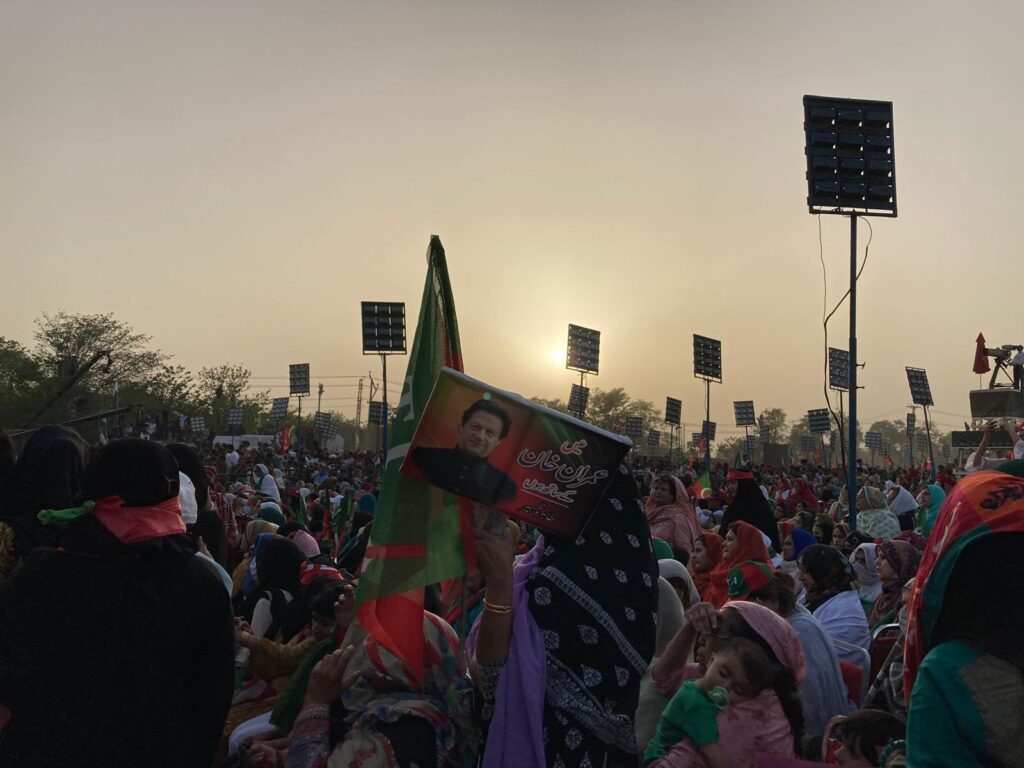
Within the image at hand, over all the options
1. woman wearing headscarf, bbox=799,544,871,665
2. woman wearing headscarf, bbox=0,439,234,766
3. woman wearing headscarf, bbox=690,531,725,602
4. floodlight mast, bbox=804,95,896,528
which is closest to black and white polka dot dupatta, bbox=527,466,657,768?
woman wearing headscarf, bbox=0,439,234,766

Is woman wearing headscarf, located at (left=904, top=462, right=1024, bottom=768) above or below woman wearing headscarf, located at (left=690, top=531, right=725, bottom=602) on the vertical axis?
above

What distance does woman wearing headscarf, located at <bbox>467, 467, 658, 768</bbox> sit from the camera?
2.75 meters

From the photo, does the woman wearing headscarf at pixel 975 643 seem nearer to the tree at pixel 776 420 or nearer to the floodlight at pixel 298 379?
the floodlight at pixel 298 379

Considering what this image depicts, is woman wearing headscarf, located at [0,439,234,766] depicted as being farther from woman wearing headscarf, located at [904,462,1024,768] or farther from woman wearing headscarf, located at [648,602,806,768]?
woman wearing headscarf, located at [904,462,1024,768]

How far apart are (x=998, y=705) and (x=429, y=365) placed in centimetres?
193

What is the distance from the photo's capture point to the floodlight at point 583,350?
35312mm

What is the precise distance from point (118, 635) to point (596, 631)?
141 cm

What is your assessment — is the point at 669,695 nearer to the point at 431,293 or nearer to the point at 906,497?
the point at 431,293

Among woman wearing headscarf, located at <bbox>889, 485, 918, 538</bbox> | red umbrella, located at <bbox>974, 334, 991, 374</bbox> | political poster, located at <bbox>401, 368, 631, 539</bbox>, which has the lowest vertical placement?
woman wearing headscarf, located at <bbox>889, 485, 918, 538</bbox>

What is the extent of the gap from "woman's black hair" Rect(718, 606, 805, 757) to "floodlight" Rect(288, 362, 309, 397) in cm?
5006

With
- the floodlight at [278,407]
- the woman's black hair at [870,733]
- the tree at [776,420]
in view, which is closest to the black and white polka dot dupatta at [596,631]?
the woman's black hair at [870,733]

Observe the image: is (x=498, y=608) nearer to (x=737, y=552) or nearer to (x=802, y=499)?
(x=737, y=552)

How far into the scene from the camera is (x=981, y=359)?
16703 mm

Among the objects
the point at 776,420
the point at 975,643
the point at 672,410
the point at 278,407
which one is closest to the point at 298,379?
the point at 278,407
